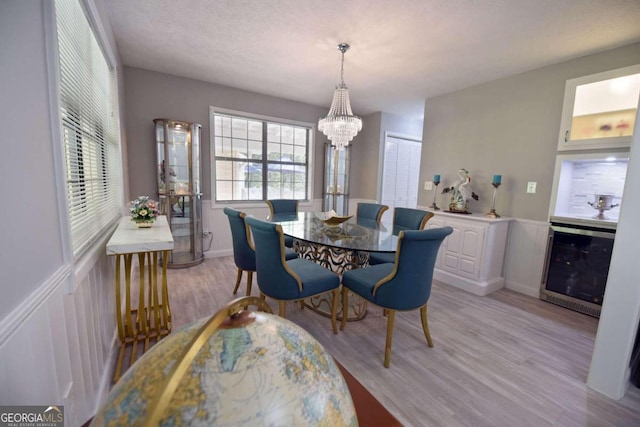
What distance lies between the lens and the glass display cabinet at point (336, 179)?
4.92 m

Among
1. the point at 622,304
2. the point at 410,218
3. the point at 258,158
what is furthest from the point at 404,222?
the point at 258,158

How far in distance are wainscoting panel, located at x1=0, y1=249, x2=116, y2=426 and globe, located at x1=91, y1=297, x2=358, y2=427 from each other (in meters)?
0.55

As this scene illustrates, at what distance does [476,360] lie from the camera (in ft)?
6.08

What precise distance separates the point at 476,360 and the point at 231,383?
2.14 metres

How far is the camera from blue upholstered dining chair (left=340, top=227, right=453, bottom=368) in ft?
5.29

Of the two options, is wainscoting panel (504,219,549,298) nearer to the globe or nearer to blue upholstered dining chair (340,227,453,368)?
blue upholstered dining chair (340,227,453,368)

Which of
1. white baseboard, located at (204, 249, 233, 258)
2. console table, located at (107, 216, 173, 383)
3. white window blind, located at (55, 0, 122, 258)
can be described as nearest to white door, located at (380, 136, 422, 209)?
white baseboard, located at (204, 249, 233, 258)

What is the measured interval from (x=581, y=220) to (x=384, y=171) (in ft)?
9.74

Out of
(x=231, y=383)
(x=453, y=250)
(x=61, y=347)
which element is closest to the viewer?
(x=231, y=383)

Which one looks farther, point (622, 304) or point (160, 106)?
point (160, 106)

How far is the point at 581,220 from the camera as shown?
8.48 ft

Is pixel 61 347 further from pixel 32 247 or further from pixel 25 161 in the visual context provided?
pixel 25 161

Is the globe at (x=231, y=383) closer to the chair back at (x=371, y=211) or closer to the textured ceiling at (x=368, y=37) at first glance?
the textured ceiling at (x=368, y=37)

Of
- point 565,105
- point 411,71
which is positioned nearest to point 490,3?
point 411,71
